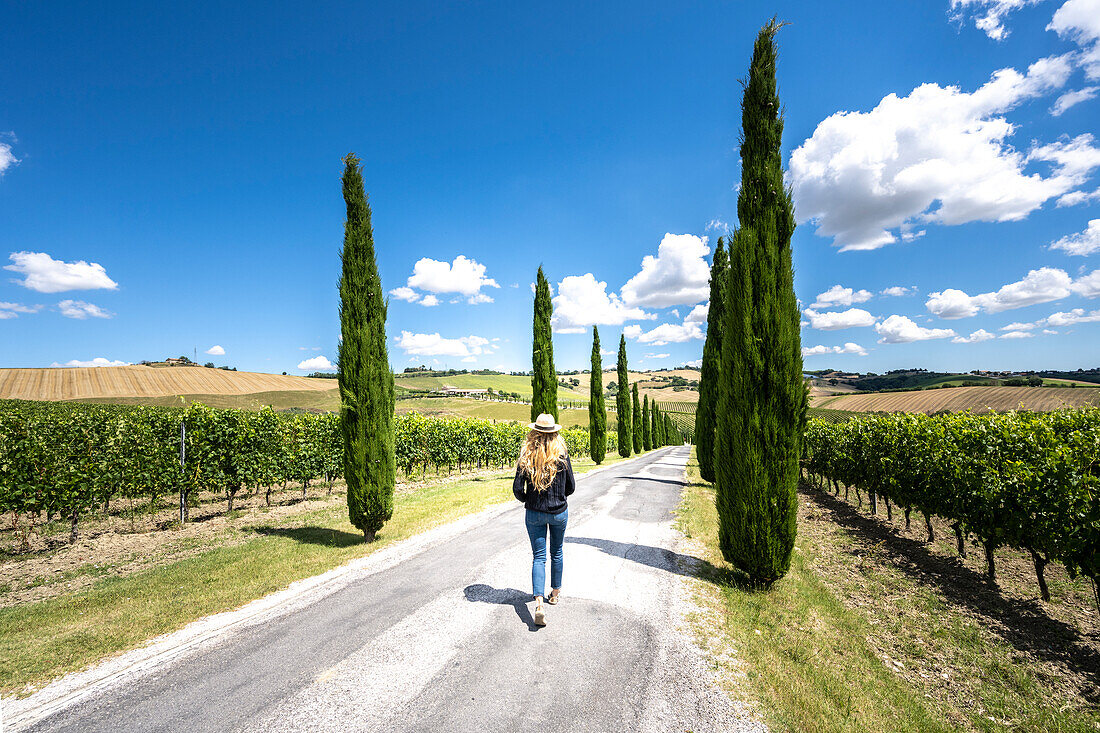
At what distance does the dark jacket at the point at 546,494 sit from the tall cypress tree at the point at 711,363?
37.7 feet

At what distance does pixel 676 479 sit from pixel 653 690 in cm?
1538

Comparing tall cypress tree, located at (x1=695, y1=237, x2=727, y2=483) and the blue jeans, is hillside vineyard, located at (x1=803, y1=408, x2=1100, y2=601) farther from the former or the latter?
the blue jeans

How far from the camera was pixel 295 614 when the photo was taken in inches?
199

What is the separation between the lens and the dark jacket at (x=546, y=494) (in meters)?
4.83

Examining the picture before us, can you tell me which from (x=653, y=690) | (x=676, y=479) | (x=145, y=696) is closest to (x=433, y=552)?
(x=145, y=696)

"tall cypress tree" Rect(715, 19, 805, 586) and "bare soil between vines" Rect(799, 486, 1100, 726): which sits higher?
"tall cypress tree" Rect(715, 19, 805, 586)

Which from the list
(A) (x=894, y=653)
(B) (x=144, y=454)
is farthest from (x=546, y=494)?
(B) (x=144, y=454)

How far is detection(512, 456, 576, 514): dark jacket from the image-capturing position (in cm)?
483

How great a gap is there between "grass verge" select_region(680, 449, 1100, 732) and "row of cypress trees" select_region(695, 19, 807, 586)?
892 mm

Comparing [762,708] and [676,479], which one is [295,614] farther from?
[676,479]

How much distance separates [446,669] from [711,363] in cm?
1499

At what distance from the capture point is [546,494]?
15.9 ft

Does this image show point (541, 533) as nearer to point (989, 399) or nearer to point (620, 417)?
point (620, 417)

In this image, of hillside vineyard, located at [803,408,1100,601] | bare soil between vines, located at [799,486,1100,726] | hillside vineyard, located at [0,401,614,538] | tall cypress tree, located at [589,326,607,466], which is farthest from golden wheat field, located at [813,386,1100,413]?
hillside vineyard, located at [0,401,614,538]
